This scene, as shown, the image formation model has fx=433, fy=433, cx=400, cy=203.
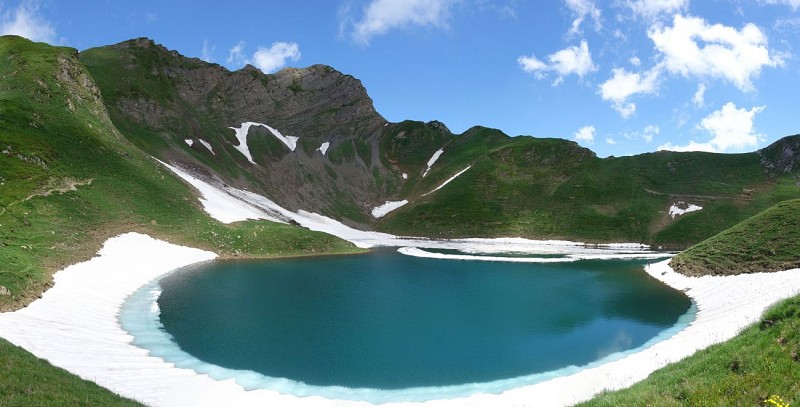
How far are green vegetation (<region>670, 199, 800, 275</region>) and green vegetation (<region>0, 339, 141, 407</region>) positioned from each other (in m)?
58.1

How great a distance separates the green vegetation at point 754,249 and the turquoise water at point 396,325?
626cm

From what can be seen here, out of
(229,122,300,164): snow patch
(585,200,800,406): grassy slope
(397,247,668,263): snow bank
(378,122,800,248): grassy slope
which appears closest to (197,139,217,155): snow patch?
(229,122,300,164): snow patch

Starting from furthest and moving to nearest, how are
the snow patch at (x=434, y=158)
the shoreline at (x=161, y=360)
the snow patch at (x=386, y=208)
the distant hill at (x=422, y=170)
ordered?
the snow patch at (x=434, y=158), the snow patch at (x=386, y=208), the distant hill at (x=422, y=170), the shoreline at (x=161, y=360)

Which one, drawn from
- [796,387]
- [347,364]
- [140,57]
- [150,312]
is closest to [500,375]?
[347,364]

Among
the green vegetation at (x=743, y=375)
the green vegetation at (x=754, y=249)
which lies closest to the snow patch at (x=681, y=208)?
the green vegetation at (x=754, y=249)

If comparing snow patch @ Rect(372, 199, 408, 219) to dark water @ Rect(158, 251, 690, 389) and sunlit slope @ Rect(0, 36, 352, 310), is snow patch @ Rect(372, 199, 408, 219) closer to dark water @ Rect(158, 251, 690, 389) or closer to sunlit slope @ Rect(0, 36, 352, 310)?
sunlit slope @ Rect(0, 36, 352, 310)

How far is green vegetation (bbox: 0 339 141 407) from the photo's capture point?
13.1 m

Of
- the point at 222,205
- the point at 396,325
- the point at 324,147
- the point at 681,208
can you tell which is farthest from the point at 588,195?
the point at 396,325

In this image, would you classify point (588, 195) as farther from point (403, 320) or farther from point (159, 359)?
point (159, 359)

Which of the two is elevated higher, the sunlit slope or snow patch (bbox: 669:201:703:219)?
the sunlit slope

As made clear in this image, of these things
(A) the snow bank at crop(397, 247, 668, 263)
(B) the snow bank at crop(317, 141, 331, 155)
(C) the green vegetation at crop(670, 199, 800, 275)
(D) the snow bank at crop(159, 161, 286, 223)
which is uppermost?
(B) the snow bank at crop(317, 141, 331, 155)

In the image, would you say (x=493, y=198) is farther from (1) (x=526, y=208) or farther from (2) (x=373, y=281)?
(2) (x=373, y=281)

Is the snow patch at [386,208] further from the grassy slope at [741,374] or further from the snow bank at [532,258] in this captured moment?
the grassy slope at [741,374]

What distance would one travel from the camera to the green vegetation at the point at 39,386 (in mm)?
13102
